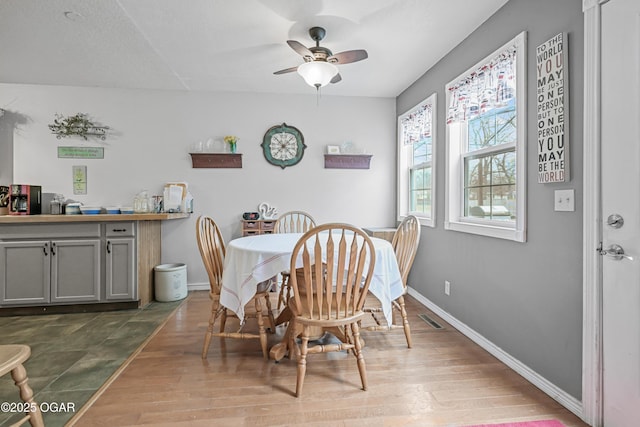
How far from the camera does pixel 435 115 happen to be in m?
3.12

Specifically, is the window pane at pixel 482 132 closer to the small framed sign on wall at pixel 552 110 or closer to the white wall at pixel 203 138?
the small framed sign on wall at pixel 552 110

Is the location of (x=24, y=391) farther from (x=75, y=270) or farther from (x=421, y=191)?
(x=421, y=191)

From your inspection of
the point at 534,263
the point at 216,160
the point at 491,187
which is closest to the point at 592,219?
the point at 534,263

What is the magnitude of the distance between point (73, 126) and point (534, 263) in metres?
4.72

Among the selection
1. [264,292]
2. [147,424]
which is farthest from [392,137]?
[147,424]

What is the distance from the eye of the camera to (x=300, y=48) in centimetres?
228

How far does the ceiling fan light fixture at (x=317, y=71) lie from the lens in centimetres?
231

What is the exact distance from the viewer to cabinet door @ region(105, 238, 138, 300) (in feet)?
10.4

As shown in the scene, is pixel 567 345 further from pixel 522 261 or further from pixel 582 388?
pixel 522 261

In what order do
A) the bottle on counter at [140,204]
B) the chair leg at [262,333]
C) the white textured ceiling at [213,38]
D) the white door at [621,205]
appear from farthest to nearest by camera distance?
the bottle on counter at [140,204], the white textured ceiling at [213,38], the chair leg at [262,333], the white door at [621,205]

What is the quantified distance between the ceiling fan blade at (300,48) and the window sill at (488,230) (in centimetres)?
183

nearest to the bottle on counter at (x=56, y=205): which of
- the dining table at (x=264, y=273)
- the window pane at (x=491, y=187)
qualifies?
the dining table at (x=264, y=273)

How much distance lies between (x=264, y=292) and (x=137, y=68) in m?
2.70

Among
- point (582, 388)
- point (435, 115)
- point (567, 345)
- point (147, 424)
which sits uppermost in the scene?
point (435, 115)
